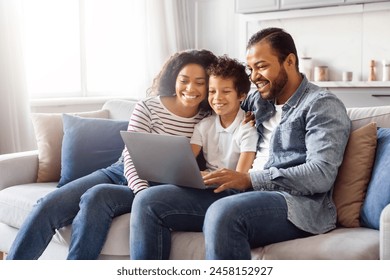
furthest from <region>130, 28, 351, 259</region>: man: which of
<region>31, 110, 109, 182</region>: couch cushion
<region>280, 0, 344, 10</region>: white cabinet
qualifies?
<region>280, 0, 344, 10</region>: white cabinet

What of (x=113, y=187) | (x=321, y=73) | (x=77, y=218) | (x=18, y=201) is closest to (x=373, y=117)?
(x=113, y=187)

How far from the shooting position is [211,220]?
1505 mm

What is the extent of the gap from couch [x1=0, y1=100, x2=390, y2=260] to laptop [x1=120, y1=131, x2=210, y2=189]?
0.54 ft

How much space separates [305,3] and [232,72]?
2.44 metres

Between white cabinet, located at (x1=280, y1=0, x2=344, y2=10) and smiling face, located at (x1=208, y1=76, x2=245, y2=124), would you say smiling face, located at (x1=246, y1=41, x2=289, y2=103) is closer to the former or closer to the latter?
smiling face, located at (x1=208, y1=76, x2=245, y2=124)

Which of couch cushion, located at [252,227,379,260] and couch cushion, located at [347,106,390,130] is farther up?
couch cushion, located at [347,106,390,130]

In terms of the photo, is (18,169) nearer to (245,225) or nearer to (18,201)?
(18,201)

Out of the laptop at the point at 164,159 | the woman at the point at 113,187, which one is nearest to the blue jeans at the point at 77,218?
the woman at the point at 113,187

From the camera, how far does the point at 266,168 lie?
179cm

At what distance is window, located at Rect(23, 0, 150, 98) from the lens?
13.3ft

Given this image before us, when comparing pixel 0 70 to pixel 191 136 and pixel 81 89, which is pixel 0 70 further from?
pixel 191 136

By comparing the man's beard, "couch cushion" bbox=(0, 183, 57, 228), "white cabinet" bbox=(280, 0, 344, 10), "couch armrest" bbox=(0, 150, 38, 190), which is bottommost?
"couch cushion" bbox=(0, 183, 57, 228)
